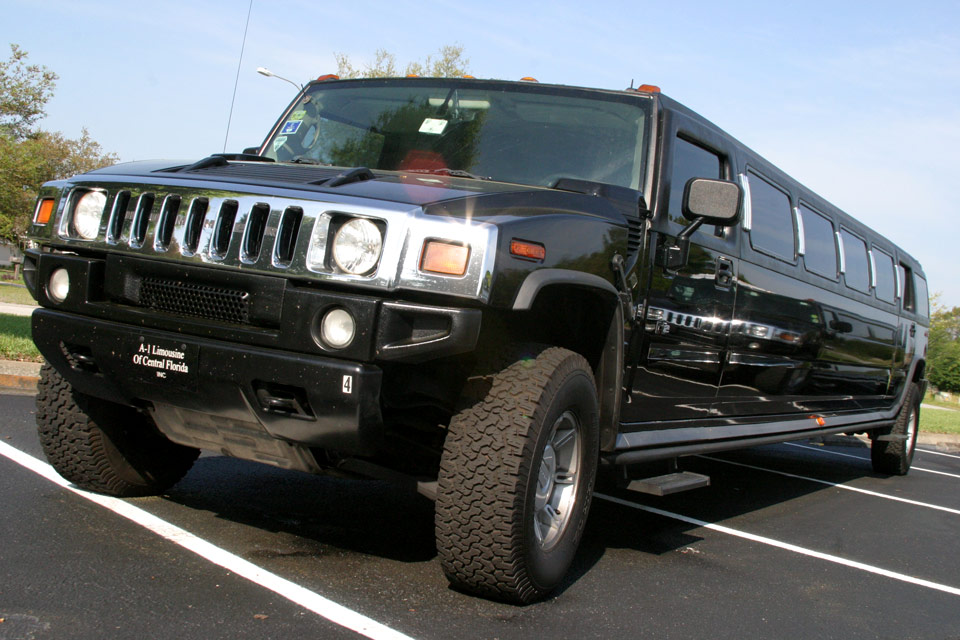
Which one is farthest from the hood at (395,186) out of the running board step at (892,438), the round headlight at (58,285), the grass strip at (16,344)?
the running board step at (892,438)

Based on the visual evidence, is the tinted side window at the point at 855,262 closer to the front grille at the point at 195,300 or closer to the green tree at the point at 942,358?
the front grille at the point at 195,300

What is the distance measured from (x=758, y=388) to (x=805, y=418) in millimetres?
1038

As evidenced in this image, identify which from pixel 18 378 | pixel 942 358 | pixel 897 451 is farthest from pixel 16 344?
pixel 942 358

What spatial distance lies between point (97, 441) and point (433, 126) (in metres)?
2.11

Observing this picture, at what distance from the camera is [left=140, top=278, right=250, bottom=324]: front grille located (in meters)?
3.04

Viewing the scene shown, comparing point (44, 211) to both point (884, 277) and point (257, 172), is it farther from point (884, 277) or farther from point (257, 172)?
point (884, 277)

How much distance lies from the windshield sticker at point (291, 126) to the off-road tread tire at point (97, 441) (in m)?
1.72

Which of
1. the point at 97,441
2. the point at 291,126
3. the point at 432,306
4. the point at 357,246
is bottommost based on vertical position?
the point at 97,441

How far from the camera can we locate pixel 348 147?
14.8 feet

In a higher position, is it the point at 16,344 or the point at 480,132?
the point at 480,132

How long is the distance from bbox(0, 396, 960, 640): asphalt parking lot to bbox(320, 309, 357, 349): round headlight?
35.2 inches

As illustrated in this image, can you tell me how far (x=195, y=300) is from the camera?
3.12 meters

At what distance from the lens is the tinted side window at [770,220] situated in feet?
17.4

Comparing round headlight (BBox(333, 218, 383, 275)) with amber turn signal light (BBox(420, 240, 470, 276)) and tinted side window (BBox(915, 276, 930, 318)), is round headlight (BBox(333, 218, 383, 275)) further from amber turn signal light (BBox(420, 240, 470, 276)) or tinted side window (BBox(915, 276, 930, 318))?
tinted side window (BBox(915, 276, 930, 318))
